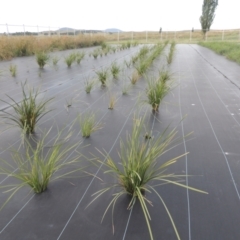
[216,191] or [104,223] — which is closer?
[104,223]

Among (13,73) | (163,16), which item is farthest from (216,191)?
(163,16)

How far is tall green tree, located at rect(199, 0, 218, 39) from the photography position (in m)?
26.2

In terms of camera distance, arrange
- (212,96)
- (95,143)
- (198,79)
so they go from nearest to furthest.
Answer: (95,143) → (212,96) → (198,79)

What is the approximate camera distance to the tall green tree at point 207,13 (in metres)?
26.2

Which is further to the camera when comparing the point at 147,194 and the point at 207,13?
the point at 207,13

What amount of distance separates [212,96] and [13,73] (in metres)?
3.98

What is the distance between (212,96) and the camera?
4422 millimetres

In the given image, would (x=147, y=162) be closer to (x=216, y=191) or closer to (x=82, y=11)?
(x=216, y=191)

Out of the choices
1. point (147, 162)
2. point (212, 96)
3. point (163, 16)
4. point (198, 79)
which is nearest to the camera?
point (147, 162)

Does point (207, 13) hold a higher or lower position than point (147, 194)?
lower

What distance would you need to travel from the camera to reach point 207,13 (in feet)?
86.1

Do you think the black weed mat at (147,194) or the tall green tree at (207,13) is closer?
the black weed mat at (147,194)

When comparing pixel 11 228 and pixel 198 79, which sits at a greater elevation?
pixel 11 228

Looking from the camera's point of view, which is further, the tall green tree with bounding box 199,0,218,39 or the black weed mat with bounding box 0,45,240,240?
the tall green tree with bounding box 199,0,218,39
